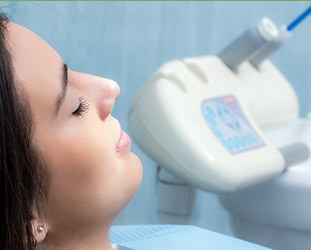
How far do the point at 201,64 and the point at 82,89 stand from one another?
0.52 m

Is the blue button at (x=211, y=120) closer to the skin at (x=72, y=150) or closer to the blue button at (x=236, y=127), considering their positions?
the blue button at (x=236, y=127)

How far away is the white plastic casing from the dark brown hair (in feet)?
1.22

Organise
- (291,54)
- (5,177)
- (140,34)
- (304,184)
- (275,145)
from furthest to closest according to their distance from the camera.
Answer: (291,54) < (140,34) < (275,145) < (304,184) < (5,177)

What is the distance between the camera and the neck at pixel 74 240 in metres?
0.58

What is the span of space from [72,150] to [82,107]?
0.06m

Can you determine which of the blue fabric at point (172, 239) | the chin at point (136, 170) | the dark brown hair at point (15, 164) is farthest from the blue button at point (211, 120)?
the dark brown hair at point (15, 164)

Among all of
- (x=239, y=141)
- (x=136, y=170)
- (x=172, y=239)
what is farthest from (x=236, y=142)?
(x=136, y=170)

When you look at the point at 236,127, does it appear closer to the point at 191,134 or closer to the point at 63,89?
the point at 191,134

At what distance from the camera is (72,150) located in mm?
549

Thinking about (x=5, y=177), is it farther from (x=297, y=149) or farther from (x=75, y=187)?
(x=297, y=149)

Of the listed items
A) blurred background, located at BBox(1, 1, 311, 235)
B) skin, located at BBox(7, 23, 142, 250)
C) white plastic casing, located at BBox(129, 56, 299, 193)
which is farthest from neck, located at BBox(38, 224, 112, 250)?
blurred background, located at BBox(1, 1, 311, 235)

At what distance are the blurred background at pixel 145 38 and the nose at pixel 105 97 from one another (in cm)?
48

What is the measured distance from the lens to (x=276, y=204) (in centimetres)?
96

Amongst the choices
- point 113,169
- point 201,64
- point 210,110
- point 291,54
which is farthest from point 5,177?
point 291,54
